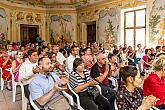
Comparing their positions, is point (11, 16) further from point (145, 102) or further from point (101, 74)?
point (145, 102)

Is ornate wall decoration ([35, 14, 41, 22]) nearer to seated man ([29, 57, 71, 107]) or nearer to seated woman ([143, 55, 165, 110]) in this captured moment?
seated man ([29, 57, 71, 107])

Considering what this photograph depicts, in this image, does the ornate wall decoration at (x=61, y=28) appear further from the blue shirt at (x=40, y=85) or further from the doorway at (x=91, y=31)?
the blue shirt at (x=40, y=85)

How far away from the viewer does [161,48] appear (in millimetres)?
7492

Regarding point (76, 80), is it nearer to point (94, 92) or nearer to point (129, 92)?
point (94, 92)

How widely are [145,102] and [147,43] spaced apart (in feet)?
22.8

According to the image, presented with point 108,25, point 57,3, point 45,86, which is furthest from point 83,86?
point 57,3

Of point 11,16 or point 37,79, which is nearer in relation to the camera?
point 37,79

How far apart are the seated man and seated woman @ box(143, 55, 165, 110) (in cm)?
97

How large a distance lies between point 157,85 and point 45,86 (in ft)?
4.24

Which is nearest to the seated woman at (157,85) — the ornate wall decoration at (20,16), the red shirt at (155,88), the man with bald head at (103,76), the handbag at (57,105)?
the red shirt at (155,88)

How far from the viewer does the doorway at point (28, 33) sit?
1213 centimetres

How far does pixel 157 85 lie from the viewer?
2.61 metres

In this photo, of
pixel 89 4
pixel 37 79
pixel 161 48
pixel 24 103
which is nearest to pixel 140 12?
pixel 161 48

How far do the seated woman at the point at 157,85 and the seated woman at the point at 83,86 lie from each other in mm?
732
